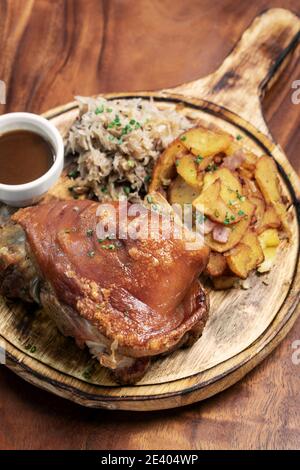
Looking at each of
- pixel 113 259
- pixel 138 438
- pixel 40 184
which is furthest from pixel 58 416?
pixel 40 184

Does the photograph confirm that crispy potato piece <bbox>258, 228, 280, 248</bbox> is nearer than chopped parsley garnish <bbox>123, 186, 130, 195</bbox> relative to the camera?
Yes

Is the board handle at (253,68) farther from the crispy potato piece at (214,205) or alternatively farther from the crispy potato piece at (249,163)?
the crispy potato piece at (214,205)

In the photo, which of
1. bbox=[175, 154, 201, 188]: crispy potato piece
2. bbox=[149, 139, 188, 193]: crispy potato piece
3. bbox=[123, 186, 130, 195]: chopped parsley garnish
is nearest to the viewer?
bbox=[175, 154, 201, 188]: crispy potato piece

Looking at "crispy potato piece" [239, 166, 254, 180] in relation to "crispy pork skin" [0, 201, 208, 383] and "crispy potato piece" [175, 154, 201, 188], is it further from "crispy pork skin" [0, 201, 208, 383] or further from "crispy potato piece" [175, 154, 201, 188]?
"crispy pork skin" [0, 201, 208, 383]

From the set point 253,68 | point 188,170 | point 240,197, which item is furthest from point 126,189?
point 253,68

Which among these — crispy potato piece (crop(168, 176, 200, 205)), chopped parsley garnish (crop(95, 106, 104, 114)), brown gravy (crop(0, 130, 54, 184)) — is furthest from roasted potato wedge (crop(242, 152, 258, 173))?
brown gravy (crop(0, 130, 54, 184))
